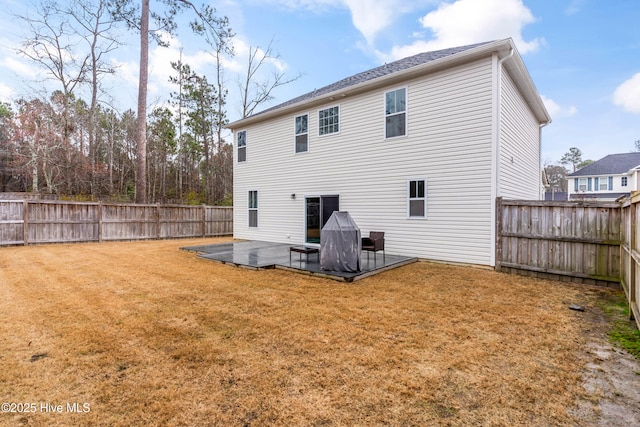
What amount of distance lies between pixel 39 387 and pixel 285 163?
945cm

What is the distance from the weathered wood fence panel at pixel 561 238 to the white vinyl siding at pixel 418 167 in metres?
0.41

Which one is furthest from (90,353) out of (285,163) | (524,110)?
(524,110)

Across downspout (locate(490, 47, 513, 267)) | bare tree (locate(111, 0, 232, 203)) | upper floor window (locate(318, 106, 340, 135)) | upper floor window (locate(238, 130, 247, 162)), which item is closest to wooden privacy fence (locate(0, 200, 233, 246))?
bare tree (locate(111, 0, 232, 203))

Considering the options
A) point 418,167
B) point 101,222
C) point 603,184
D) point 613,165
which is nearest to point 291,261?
point 418,167

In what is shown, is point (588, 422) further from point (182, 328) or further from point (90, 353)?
point (90, 353)

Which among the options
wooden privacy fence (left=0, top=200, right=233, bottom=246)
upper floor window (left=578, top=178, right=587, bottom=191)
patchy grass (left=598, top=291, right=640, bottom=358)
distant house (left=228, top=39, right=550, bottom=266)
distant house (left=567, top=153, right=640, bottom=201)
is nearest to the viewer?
patchy grass (left=598, top=291, right=640, bottom=358)

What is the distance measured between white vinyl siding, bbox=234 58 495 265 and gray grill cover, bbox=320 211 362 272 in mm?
2590

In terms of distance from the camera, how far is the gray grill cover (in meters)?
6.07

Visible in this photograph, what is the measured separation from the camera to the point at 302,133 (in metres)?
10.5

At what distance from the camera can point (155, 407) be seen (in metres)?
2.00

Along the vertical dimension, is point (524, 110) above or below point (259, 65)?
below

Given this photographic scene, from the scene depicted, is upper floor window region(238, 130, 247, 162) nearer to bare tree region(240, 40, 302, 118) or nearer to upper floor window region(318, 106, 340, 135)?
upper floor window region(318, 106, 340, 135)

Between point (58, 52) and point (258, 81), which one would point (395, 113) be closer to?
Result: point (258, 81)

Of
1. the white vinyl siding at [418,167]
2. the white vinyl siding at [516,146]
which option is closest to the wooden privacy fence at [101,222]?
the white vinyl siding at [418,167]
